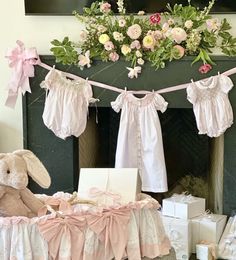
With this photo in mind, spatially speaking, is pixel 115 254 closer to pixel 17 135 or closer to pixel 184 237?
pixel 184 237

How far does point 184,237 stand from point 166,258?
681mm

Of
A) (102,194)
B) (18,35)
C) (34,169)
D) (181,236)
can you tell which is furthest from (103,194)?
(18,35)

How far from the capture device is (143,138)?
3.05m

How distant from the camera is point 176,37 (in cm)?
287

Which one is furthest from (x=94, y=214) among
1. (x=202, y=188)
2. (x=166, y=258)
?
(x=202, y=188)

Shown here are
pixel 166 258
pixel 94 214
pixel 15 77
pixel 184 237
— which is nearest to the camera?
pixel 94 214

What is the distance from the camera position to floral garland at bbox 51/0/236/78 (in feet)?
9.50

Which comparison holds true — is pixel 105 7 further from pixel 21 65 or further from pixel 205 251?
pixel 205 251

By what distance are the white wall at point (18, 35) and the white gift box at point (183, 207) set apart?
39.5 inches

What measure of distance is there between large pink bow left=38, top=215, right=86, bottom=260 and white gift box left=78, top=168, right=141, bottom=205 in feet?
0.85

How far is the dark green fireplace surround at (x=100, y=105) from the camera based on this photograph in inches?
117

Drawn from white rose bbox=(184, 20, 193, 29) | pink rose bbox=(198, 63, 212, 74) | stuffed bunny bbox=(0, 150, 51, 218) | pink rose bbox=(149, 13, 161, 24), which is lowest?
stuffed bunny bbox=(0, 150, 51, 218)

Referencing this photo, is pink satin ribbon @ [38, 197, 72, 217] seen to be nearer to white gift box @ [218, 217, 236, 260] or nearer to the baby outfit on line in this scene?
the baby outfit on line

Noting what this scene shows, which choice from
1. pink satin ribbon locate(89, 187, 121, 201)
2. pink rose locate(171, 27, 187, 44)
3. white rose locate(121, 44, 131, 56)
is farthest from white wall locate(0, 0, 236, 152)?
pink satin ribbon locate(89, 187, 121, 201)
